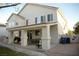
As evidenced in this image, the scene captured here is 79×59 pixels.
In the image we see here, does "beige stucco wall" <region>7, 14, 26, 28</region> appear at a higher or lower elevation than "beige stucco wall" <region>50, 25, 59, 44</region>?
higher

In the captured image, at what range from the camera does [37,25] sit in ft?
12.0

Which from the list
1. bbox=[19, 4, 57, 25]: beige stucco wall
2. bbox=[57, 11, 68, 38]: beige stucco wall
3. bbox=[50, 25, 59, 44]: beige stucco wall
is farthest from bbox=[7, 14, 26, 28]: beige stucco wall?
bbox=[57, 11, 68, 38]: beige stucco wall

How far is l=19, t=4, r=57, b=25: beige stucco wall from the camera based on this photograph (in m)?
3.61

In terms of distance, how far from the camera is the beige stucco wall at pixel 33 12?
3613mm

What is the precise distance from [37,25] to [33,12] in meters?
0.26

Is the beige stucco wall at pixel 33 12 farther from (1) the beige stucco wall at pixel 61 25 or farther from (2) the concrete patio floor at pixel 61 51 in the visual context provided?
(2) the concrete patio floor at pixel 61 51

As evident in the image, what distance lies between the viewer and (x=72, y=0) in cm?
363

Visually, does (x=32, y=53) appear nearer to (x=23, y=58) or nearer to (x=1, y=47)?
(x=23, y=58)

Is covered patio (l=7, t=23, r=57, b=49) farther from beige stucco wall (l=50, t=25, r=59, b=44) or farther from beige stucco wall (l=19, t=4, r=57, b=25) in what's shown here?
beige stucco wall (l=19, t=4, r=57, b=25)

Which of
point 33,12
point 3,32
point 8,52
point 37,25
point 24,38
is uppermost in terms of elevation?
point 33,12

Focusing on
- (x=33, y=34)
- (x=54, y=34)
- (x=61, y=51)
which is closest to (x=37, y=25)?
(x=33, y=34)

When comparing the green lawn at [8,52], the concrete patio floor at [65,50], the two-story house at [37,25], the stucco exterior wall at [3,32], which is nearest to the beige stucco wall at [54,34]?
the two-story house at [37,25]

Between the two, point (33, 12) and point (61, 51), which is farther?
point (33, 12)

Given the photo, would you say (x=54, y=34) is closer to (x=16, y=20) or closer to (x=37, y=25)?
(x=37, y=25)
